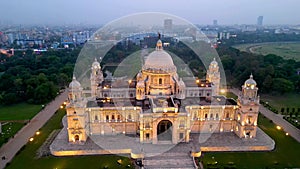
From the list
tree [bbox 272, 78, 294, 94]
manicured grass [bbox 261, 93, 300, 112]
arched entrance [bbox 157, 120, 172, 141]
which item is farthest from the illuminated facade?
tree [bbox 272, 78, 294, 94]

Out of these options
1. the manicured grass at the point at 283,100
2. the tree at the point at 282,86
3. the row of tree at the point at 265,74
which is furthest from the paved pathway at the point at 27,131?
the tree at the point at 282,86

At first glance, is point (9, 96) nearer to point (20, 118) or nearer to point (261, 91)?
point (20, 118)

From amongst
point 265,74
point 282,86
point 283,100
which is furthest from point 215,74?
point 265,74

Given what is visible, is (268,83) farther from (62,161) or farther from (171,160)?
(62,161)

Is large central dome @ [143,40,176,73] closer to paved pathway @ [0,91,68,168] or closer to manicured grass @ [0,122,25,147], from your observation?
paved pathway @ [0,91,68,168]

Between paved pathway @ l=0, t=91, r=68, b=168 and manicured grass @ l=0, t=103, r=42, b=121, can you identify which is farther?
manicured grass @ l=0, t=103, r=42, b=121

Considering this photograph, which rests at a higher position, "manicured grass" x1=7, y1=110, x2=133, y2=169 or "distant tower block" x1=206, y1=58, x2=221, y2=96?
"distant tower block" x1=206, y1=58, x2=221, y2=96

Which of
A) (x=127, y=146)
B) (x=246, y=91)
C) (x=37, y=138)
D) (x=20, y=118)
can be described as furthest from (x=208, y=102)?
(x=20, y=118)
